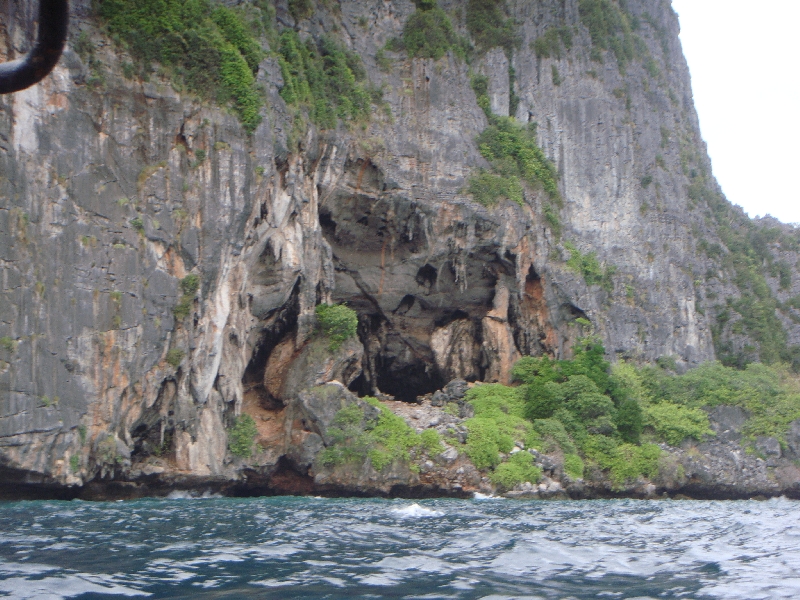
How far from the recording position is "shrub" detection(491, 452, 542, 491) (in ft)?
82.6

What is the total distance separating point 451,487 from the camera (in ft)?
82.1

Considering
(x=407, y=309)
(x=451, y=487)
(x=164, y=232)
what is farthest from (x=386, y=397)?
(x=164, y=232)

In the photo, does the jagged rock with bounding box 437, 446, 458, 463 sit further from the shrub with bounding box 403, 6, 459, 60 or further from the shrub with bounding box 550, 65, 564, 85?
the shrub with bounding box 550, 65, 564, 85

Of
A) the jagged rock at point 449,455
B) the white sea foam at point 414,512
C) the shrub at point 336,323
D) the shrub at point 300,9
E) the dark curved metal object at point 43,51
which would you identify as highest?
the shrub at point 300,9

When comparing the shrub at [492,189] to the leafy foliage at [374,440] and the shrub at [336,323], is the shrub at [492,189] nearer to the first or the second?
the shrub at [336,323]

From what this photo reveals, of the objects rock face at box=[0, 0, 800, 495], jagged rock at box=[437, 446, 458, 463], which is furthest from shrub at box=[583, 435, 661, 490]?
rock face at box=[0, 0, 800, 495]

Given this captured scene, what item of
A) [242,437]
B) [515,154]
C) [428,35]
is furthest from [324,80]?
[242,437]

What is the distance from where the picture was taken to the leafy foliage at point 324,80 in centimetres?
2830

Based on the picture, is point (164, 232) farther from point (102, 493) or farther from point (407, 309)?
point (407, 309)

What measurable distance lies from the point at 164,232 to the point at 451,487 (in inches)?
479

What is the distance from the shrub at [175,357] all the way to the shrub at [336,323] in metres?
6.99

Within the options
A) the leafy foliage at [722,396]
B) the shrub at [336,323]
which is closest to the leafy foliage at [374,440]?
the shrub at [336,323]

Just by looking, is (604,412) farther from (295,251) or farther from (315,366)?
(295,251)

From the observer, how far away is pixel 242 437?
25297 millimetres
